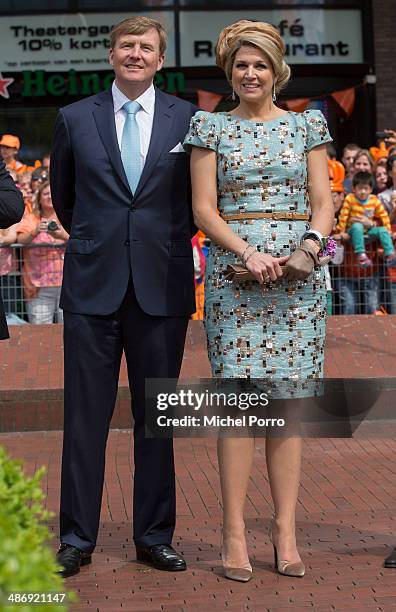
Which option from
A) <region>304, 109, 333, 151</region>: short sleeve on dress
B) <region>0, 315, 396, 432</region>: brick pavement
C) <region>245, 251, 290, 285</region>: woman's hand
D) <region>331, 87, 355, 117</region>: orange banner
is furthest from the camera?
<region>331, 87, 355, 117</region>: orange banner

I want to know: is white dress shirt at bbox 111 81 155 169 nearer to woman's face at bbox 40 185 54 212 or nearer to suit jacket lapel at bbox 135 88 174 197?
suit jacket lapel at bbox 135 88 174 197

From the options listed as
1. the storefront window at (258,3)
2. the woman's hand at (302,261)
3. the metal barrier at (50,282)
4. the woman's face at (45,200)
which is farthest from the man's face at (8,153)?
the woman's hand at (302,261)

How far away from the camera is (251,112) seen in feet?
17.7

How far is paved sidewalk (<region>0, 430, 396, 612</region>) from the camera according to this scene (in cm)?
521

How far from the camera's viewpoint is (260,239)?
17.5 feet

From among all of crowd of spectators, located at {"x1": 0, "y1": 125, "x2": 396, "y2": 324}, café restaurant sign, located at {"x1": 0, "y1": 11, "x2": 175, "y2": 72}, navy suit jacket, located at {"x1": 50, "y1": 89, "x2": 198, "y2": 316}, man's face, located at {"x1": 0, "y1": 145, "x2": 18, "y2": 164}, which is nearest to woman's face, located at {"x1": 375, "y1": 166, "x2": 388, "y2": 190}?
crowd of spectators, located at {"x1": 0, "y1": 125, "x2": 396, "y2": 324}

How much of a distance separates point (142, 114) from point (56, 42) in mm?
14921

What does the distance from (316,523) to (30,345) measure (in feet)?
17.2

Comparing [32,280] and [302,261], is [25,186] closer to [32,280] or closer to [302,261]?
[32,280]

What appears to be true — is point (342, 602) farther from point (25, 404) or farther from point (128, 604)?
point (25, 404)

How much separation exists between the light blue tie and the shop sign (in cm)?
1478


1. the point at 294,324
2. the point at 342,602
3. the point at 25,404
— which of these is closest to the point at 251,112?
the point at 294,324

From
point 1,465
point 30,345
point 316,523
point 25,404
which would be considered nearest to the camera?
point 1,465

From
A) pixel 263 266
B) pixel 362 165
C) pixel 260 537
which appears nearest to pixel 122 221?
pixel 263 266
